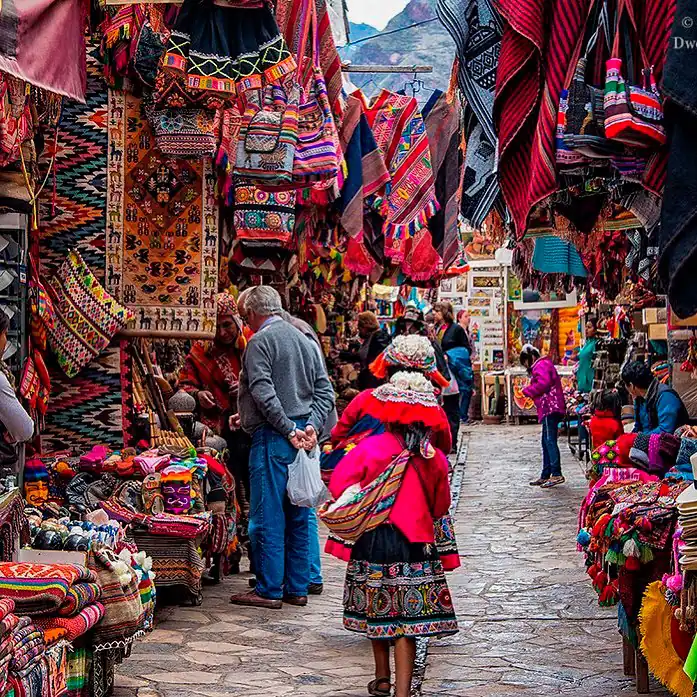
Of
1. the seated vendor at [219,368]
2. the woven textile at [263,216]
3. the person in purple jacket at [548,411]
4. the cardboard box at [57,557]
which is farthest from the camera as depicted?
the person in purple jacket at [548,411]

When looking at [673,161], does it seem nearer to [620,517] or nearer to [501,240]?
[620,517]

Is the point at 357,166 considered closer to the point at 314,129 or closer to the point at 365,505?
the point at 314,129

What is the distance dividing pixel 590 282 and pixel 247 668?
825 centimetres

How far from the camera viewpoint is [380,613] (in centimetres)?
568

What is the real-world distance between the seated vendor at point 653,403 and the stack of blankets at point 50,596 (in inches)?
158

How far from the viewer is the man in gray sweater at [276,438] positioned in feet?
25.9

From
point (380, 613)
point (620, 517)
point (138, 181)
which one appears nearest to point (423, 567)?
point (380, 613)

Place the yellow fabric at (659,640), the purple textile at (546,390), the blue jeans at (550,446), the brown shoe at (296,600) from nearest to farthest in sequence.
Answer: the yellow fabric at (659,640)
the brown shoe at (296,600)
the blue jeans at (550,446)
the purple textile at (546,390)

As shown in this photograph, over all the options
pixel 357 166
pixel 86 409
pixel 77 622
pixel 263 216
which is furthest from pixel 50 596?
pixel 357 166

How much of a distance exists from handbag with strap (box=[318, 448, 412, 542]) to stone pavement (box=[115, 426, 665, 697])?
90cm

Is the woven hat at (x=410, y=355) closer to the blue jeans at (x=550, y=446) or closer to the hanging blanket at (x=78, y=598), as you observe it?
the hanging blanket at (x=78, y=598)

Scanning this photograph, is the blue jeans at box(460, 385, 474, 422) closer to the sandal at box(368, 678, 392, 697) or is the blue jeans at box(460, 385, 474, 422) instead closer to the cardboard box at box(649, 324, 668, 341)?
the cardboard box at box(649, 324, 668, 341)

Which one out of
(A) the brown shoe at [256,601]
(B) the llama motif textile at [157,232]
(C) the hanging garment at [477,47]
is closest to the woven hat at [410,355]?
(C) the hanging garment at [477,47]

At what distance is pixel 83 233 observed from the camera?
26.9 ft
